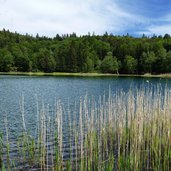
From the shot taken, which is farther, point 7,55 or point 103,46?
point 103,46

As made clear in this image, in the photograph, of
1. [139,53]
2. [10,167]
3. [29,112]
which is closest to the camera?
[10,167]

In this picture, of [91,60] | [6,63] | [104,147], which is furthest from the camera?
[91,60]

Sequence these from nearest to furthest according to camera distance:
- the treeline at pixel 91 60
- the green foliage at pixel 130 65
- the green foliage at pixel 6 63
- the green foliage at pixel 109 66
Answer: the treeline at pixel 91 60 < the green foliage at pixel 109 66 < the green foliage at pixel 130 65 < the green foliage at pixel 6 63

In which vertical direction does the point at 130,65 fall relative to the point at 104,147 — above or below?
above

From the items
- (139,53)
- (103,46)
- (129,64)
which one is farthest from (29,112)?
(103,46)

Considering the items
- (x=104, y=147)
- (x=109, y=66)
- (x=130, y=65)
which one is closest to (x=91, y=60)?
(x=109, y=66)

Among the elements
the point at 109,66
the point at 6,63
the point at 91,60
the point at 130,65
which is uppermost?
the point at 91,60

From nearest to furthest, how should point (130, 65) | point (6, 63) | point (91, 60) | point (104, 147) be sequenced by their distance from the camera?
point (104, 147), point (130, 65), point (6, 63), point (91, 60)

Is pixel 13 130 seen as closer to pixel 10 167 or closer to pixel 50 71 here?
pixel 10 167

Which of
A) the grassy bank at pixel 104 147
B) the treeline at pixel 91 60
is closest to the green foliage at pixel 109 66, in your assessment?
the treeline at pixel 91 60

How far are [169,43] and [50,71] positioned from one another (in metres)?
47.6

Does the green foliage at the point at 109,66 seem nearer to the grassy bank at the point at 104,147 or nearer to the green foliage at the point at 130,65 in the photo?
the green foliage at the point at 130,65

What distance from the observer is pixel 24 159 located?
1363 centimetres

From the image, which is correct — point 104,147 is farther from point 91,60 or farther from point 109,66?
point 91,60
